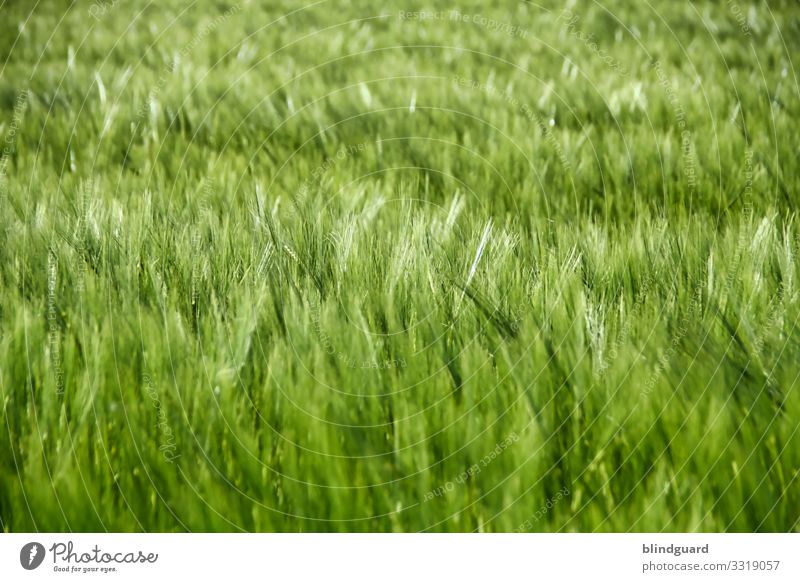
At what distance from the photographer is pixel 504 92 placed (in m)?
1.48

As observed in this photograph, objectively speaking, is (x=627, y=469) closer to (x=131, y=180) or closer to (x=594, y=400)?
(x=594, y=400)

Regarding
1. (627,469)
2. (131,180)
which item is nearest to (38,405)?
(131,180)

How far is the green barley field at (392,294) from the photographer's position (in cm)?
71
